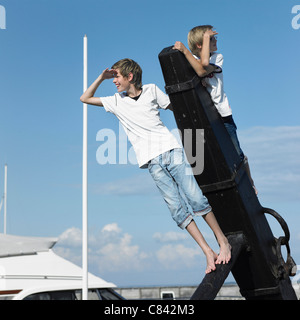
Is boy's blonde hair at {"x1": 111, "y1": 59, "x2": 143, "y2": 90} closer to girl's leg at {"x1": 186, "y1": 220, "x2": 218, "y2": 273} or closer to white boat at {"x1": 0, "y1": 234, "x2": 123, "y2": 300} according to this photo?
girl's leg at {"x1": 186, "y1": 220, "x2": 218, "y2": 273}

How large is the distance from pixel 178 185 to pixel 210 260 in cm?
48

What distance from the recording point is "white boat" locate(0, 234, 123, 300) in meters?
6.96

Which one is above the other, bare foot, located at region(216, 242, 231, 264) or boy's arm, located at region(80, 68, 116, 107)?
boy's arm, located at region(80, 68, 116, 107)

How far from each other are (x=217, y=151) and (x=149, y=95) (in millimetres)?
534

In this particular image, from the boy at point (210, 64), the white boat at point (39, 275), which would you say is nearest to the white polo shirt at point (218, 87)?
the boy at point (210, 64)

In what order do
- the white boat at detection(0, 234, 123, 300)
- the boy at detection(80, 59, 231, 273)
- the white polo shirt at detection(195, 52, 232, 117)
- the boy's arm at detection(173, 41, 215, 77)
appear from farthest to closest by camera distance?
the white boat at detection(0, 234, 123, 300) < the white polo shirt at detection(195, 52, 232, 117) < the boy at detection(80, 59, 231, 273) < the boy's arm at detection(173, 41, 215, 77)

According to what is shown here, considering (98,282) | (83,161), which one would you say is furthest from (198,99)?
(83,161)

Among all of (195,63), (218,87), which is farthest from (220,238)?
(195,63)

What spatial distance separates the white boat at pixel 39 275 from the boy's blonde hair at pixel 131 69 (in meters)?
4.67

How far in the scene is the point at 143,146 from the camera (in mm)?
2990

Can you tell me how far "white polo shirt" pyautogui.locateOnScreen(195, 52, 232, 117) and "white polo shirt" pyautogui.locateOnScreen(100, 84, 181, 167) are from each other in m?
0.28

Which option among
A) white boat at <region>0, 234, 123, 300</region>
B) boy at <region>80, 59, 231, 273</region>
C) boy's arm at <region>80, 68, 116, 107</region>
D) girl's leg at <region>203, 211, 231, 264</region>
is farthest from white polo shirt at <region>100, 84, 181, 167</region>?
white boat at <region>0, 234, 123, 300</region>

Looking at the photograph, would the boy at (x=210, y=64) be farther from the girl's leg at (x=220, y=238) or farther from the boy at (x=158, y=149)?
the girl's leg at (x=220, y=238)
